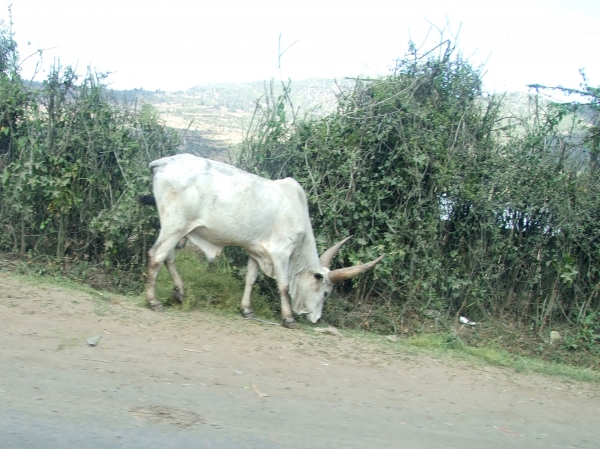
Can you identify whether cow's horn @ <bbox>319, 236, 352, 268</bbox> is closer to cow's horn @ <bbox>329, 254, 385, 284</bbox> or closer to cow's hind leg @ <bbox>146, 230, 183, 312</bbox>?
cow's horn @ <bbox>329, 254, 385, 284</bbox>

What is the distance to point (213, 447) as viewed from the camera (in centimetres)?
430

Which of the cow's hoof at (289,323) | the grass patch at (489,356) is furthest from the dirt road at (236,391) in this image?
the cow's hoof at (289,323)

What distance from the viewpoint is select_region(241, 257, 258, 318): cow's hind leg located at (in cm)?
812

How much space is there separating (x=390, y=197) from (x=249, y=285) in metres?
2.49

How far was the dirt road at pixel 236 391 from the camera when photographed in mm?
4520

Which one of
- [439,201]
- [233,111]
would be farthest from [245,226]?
[233,111]

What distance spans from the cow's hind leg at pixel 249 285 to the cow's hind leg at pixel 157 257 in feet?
3.31

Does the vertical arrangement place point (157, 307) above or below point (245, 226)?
below

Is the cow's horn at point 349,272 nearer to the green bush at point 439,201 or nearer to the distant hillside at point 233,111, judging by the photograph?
the green bush at point 439,201

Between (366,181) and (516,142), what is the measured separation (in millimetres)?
2228

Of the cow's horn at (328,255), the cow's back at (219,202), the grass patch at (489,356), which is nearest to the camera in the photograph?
the grass patch at (489,356)

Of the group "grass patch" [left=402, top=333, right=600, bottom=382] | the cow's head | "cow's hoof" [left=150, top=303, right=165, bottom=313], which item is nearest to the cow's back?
the cow's head

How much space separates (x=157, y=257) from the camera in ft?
25.1

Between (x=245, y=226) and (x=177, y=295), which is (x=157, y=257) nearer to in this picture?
(x=177, y=295)
